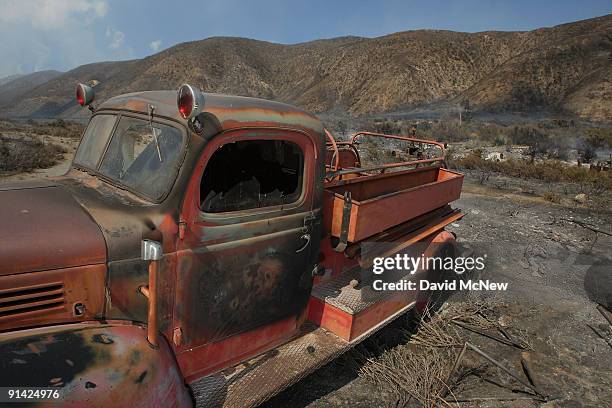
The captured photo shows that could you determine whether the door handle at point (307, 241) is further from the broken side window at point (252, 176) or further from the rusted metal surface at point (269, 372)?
the rusted metal surface at point (269, 372)

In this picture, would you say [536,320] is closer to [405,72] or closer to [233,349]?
[233,349]

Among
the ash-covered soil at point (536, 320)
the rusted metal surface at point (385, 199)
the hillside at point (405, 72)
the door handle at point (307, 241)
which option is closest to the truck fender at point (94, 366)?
the door handle at point (307, 241)

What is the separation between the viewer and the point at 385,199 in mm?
3578

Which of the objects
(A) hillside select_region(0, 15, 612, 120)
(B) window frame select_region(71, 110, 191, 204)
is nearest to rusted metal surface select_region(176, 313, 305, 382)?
(B) window frame select_region(71, 110, 191, 204)

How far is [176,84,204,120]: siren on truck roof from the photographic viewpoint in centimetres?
222

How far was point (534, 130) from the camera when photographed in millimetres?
23547

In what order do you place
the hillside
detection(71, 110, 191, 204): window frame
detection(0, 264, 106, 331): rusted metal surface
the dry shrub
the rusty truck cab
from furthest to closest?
the hillside < the dry shrub < detection(71, 110, 191, 204): window frame < the rusty truck cab < detection(0, 264, 106, 331): rusted metal surface

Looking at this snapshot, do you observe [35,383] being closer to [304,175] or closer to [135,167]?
[135,167]

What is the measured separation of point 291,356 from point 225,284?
812 millimetres

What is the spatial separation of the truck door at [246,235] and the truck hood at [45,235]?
49 cm

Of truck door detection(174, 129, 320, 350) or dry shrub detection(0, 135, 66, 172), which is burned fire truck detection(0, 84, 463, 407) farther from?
dry shrub detection(0, 135, 66, 172)

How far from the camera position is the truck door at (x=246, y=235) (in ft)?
8.20

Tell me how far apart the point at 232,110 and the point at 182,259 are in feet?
3.16

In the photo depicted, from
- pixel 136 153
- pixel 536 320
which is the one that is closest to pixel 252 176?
pixel 136 153
